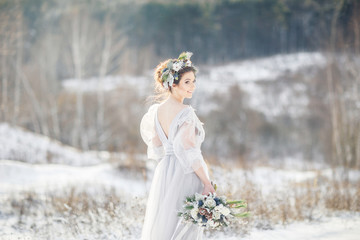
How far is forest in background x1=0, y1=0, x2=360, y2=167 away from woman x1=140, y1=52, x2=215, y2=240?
29.5ft

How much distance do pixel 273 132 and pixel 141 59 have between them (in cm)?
1134

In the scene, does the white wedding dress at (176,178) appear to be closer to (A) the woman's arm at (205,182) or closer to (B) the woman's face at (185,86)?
(A) the woman's arm at (205,182)

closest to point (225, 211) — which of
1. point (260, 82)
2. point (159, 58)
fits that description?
point (159, 58)

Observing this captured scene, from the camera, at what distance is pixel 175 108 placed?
8.30 ft

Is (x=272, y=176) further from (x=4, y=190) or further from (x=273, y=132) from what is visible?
(x=273, y=132)

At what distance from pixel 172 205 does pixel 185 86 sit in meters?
0.93

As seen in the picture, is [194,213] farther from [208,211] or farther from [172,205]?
[172,205]

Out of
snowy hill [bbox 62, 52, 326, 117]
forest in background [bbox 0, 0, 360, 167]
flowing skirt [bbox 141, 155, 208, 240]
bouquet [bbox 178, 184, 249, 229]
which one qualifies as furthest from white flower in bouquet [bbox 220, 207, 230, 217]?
snowy hill [bbox 62, 52, 326, 117]

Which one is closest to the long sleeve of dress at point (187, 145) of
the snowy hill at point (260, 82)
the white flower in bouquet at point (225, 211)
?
the white flower in bouquet at point (225, 211)

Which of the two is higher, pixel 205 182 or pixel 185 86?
pixel 185 86

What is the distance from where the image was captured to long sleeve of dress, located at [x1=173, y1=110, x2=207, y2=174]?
7.93 feet

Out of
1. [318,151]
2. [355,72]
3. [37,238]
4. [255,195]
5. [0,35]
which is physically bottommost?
[318,151]

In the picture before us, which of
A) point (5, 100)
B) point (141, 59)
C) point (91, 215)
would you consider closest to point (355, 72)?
point (91, 215)

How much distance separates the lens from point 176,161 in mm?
2566
